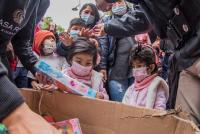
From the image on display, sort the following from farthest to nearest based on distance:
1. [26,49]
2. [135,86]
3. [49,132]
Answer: [135,86]
[26,49]
[49,132]

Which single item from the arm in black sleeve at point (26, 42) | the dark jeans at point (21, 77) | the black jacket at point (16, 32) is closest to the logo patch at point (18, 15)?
the black jacket at point (16, 32)

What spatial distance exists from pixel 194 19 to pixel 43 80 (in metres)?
0.49

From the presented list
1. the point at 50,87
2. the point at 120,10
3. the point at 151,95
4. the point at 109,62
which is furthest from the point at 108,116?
the point at 109,62

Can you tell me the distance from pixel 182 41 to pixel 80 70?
0.86 metres

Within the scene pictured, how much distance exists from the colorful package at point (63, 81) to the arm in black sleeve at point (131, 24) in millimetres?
529

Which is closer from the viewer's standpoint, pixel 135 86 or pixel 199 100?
pixel 199 100

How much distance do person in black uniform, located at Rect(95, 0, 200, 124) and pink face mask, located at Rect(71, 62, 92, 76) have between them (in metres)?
0.71

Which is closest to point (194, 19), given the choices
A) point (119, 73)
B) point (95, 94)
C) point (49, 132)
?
point (95, 94)

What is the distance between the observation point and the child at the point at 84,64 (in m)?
2.00

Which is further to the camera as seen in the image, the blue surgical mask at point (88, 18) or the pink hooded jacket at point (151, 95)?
the blue surgical mask at point (88, 18)

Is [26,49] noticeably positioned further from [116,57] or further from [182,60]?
[116,57]

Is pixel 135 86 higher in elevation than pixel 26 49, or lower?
lower

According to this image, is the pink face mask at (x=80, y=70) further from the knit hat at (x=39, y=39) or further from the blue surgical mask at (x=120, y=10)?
the knit hat at (x=39, y=39)

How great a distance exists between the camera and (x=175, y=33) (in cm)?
123
